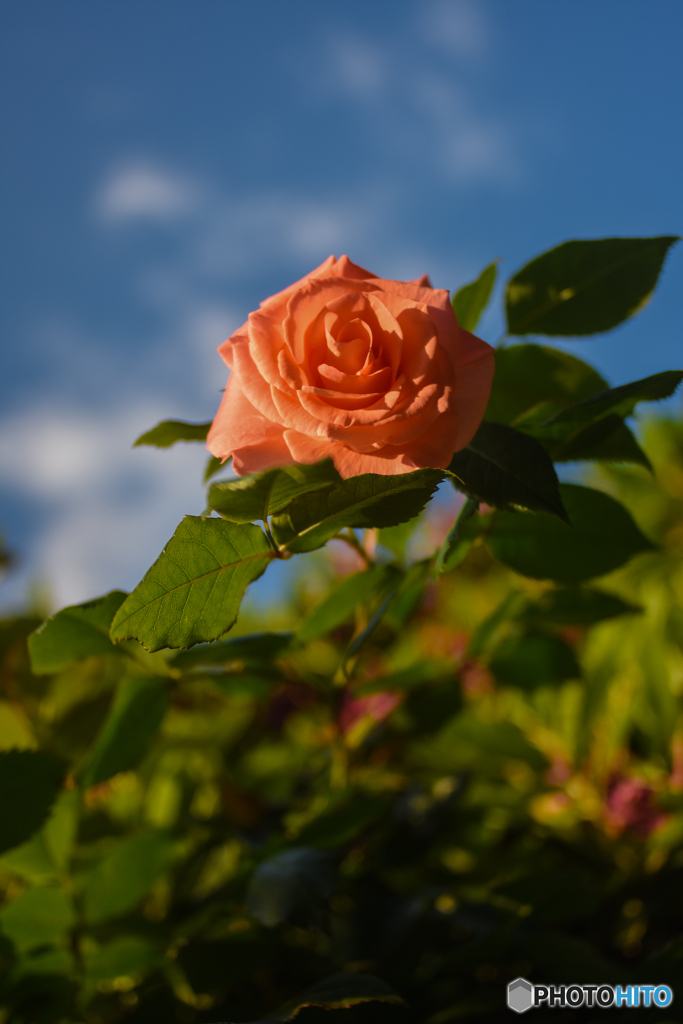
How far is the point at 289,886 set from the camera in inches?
21.0

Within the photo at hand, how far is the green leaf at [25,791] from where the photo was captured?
1.73 ft

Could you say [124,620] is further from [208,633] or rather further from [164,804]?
[164,804]

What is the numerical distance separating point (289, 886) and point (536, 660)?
37 cm

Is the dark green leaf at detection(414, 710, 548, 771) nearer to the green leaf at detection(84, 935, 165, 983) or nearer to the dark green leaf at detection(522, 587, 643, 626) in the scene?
the dark green leaf at detection(522, 587, 643, 626)

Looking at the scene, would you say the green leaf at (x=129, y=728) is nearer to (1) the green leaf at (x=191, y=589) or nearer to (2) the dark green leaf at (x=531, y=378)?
(1) the green leaf at (x=191, y=589)

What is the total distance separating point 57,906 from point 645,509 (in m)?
1.66

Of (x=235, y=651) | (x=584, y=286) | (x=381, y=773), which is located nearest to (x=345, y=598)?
(x=235, y=651)

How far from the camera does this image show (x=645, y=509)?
6.13ft

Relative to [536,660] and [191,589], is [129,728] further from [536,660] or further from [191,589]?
[536,660]

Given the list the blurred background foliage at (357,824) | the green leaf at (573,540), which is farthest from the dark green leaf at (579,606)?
the green leaf at (573,540)

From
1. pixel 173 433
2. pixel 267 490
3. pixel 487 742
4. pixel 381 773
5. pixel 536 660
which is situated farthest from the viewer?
pixel 381 773

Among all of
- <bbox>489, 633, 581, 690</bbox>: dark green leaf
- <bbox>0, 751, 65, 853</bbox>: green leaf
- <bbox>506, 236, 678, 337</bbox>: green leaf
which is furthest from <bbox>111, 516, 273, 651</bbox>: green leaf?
<bbox>489, 633, 581, 690</bbox>: dark green leaf

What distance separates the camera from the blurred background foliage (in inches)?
23.3

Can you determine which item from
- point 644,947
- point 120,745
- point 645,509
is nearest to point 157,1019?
point 120,745
